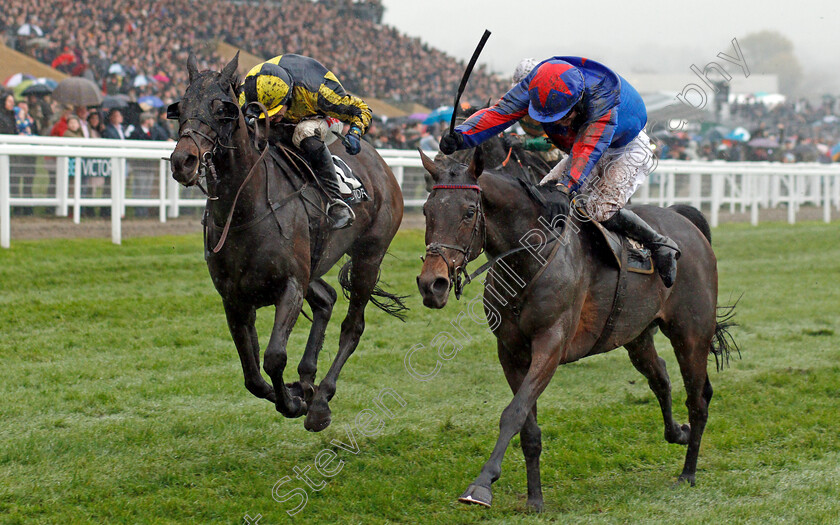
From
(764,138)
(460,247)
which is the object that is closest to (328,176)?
(460,247)

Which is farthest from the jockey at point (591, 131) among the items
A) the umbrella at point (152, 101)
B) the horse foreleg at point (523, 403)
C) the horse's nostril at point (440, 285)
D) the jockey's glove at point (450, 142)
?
the umbrella at point (152, 101)

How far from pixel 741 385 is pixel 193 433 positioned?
3.52 m

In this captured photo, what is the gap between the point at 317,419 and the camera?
4.85 m

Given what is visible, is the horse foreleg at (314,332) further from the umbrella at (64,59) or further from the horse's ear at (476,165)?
the umbrella at (64,59)

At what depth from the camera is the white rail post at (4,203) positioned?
8672 millimetres

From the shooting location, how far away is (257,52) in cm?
2481

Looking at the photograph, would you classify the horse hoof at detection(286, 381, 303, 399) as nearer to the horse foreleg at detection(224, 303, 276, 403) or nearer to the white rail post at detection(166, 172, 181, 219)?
the horse foreleg at detection(224, 303, 276, 403)

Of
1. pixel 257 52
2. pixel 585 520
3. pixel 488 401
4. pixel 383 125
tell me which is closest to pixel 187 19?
pixel 257 52

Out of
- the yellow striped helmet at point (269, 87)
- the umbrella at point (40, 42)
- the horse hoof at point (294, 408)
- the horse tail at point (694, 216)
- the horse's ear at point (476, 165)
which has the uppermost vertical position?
the umbrella at point (40, 42)

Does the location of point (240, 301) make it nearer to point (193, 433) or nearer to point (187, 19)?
point (193, 433)

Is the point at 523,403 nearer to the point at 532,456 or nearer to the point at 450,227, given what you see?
the point at 532,456

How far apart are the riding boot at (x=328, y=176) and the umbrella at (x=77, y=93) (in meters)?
7.72

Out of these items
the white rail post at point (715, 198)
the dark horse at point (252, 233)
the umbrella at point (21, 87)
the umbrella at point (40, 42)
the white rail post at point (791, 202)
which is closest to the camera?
the dark horse at point (252, 233)

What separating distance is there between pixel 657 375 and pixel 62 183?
690 cm
